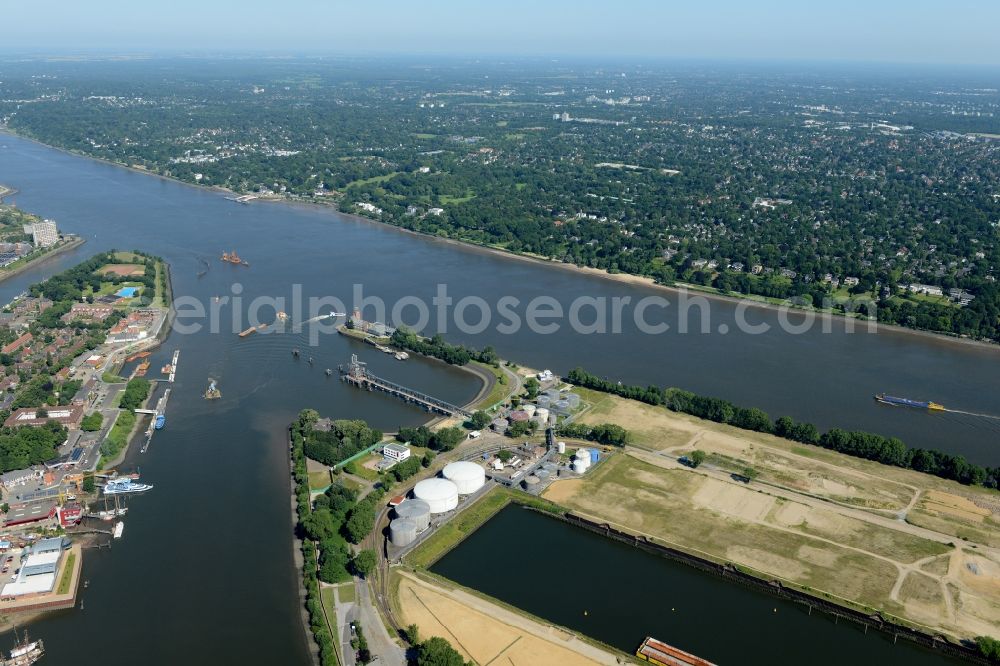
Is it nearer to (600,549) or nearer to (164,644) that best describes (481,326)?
(600,549)

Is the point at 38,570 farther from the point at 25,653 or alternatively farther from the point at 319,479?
the point at 319,479

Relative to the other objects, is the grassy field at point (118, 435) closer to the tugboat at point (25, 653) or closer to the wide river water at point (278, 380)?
the wide river water at point (278, 380)

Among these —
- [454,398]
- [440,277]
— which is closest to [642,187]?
[440,277]

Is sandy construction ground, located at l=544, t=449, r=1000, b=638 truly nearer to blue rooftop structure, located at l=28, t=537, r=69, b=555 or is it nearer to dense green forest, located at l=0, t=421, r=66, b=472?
blue rooftop structure, located at l=28, t=537, r=69, b=555

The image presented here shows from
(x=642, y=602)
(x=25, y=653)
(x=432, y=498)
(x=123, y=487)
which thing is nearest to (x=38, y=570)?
(x=25, y=653)

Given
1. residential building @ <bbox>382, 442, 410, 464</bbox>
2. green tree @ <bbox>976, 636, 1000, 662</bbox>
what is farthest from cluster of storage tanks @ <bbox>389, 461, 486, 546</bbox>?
green tree @ <bbox>976, 636, 1000, 662</bbox>

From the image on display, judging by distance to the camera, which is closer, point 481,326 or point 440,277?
point 481,326
